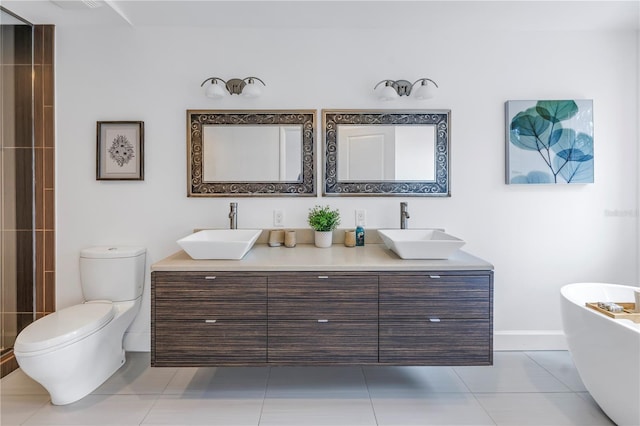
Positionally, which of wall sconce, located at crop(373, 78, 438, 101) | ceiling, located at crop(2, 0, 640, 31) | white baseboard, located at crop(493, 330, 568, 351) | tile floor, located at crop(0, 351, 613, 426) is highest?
ceiling, located at crop(2, 0, 640, 31)

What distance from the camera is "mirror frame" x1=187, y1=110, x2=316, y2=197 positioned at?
2.51 meters

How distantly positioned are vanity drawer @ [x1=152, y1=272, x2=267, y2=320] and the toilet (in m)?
0.47

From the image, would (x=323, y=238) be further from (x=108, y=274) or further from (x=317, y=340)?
(x=108, y=274)

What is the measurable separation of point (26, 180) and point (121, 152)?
66cm

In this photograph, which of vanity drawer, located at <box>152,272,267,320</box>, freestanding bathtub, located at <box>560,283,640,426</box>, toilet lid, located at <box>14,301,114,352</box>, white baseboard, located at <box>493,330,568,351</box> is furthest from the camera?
white baseboard, located at <box>493,330,568,351</box>

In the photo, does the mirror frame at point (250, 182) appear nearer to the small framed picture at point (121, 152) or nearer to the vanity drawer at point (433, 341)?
the small framed picture at point (121, 152)

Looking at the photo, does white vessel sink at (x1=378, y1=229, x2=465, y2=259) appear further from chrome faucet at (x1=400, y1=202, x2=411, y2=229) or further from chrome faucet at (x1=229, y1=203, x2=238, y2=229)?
chrome faucet at (x1=229, y1=203, x2=238, y2=229)

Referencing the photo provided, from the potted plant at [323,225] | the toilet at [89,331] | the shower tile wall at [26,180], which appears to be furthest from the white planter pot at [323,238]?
the shower tile wall at [26,180]

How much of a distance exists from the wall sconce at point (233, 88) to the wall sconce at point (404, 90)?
2.73 ft

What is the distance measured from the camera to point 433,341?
1.88 m

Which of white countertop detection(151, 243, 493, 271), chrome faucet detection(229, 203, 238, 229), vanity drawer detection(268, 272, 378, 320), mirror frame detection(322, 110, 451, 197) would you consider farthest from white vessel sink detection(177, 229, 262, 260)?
mirror frame detection(322, 110, 451, 197)

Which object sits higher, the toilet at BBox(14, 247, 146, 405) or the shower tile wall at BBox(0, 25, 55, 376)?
the shower tile wall at BBox(0, 25, 55, 376)

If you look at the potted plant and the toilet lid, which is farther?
the potted plant

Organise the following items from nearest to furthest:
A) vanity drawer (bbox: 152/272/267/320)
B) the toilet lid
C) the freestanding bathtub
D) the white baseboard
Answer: the freestanding bathtub
the toilet lid
vanity drawer (bbox: 152/272/267/320)
the white baseboard
